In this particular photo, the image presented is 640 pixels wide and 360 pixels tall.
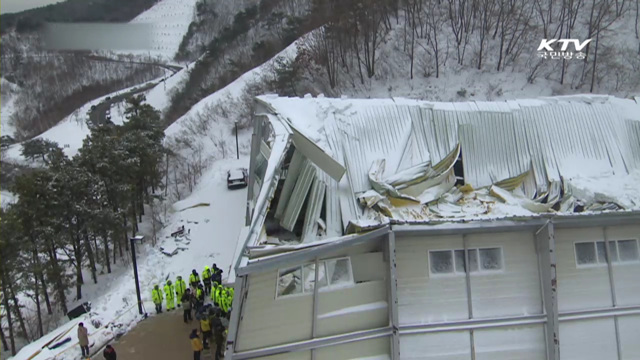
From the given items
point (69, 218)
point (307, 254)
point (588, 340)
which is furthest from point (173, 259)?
point (588, 340)

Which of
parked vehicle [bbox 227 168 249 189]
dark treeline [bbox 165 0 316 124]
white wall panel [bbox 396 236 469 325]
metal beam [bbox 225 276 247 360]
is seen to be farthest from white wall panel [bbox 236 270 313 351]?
dark treeline [bbox 165 0 316 124]

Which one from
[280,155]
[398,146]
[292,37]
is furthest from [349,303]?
[292,37]

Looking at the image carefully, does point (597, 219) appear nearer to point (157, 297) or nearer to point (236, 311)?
point (236, 311)

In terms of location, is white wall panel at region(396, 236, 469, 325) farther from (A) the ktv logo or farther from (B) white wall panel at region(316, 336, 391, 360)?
(A) the ktv logo

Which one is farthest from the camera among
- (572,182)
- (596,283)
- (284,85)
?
(284,85)

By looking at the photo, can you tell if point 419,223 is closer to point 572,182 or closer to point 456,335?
point 456,335

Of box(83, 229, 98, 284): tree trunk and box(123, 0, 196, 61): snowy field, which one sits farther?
box(123, 0, 196, 61): snowy field

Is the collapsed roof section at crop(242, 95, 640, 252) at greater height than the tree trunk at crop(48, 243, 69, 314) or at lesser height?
greater
